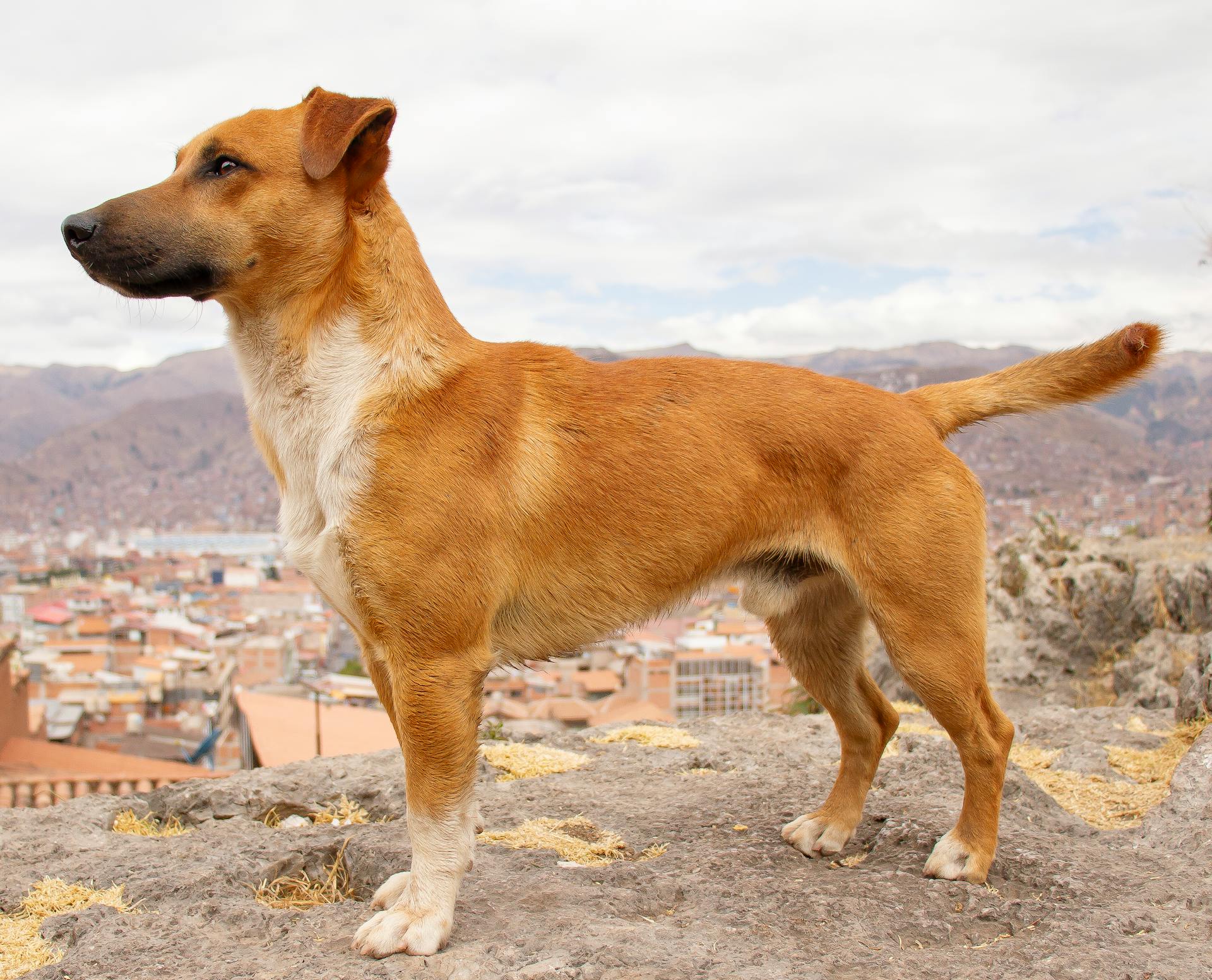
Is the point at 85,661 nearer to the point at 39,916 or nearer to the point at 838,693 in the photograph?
the point at 39,916

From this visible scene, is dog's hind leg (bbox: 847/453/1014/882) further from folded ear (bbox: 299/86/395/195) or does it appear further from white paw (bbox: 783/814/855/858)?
folded ear (bbox: 299/86/395/195)

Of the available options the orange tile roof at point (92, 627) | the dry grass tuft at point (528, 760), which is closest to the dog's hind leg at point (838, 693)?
the dry grass tuft at point (528, 760)

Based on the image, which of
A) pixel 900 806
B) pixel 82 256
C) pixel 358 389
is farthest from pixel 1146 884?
pixel 82 256

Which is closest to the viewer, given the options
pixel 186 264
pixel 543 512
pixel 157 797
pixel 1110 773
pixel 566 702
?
pixel 186 264

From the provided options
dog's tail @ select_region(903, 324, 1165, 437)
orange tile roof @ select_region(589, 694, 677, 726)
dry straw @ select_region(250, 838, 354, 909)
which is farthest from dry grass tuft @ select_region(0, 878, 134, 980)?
orange tile roof @ select_region(589, 694, 677, 726)

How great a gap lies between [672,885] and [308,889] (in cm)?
166

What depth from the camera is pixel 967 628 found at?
4293 mm

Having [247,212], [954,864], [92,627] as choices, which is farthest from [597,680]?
[92,627]

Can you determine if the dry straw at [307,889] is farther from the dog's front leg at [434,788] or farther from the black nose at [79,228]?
the black nose at [79,228]

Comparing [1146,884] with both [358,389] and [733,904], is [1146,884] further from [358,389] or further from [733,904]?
[358,389]

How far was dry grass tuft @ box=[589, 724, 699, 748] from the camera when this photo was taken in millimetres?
6977

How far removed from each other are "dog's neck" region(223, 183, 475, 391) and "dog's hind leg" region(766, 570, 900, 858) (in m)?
2.21

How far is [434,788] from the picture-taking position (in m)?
3.73

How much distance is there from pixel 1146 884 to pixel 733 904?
74.2 inches
